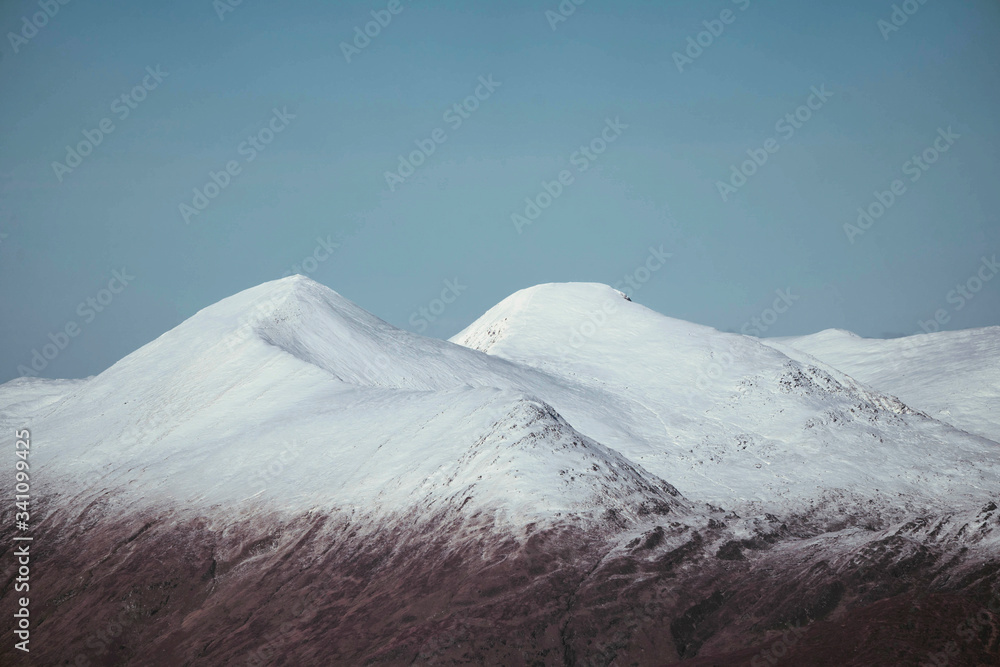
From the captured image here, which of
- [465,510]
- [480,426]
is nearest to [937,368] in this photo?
[480,426]

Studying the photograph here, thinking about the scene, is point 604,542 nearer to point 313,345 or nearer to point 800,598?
point 800,598

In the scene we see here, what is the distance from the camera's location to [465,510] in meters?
40.5

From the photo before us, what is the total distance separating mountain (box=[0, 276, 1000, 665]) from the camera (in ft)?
113

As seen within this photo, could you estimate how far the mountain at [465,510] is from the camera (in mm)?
34531

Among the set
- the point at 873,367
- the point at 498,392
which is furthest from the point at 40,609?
the point at 873,367

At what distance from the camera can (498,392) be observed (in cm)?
5056

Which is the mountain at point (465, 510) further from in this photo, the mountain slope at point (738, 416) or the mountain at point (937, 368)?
the mountain at point (937, 368)

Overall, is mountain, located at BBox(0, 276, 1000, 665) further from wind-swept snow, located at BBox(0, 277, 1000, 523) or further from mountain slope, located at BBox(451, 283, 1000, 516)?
mountain slope, located at BBox(451, 283, 1000, 516)

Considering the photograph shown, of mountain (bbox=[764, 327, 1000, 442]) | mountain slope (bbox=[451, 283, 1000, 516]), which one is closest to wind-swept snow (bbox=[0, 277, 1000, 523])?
mountain slope (bbox=[451, 283, 1000, 516])

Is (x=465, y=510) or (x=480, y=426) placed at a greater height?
(x=480, y=426)

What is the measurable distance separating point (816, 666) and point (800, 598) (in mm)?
5969

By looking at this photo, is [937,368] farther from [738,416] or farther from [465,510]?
[465,510]

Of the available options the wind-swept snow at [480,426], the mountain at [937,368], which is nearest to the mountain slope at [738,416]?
the wind-swept snow at [480,426]

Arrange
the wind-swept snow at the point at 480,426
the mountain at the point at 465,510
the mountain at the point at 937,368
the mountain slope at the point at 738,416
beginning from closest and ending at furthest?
the mountain at the point at 465,510 < the wind-swept snow at the point at 480,426 < the mountain slope at the point at 738,416 < the mountain at the point at 937,368
